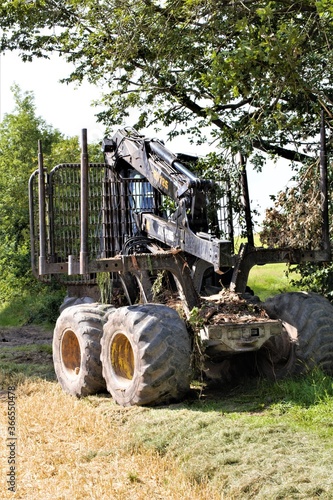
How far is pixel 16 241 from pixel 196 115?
10.6 metres

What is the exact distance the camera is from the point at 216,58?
9672 millimetres

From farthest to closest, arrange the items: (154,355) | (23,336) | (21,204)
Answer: (21,204) < (23,336) < (154,355)

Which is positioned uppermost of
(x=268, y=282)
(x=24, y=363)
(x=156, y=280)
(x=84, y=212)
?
(x=84, y=212)

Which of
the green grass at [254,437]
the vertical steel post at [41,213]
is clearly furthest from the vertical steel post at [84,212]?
the green grass at [254,437]

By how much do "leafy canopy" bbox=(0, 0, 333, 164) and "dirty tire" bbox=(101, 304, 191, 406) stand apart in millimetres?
2990

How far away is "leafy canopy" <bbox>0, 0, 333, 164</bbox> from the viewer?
32.0 feet

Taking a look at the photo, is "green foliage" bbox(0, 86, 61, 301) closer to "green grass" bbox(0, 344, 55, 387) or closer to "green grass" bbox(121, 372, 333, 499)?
"green grass" bbox(0, 344, 55, 387)

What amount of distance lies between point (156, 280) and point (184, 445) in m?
2.96

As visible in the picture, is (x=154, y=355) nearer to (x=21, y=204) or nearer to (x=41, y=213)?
(x=41, y=213)

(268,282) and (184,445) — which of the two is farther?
(268,282)

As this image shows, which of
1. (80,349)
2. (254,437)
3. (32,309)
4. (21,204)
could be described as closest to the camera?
(254,437)

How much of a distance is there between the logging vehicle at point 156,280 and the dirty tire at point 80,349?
0.01 m

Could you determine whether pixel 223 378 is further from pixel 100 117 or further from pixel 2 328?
pixel 2 328

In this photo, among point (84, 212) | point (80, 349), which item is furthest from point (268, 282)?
point (84, 212)
